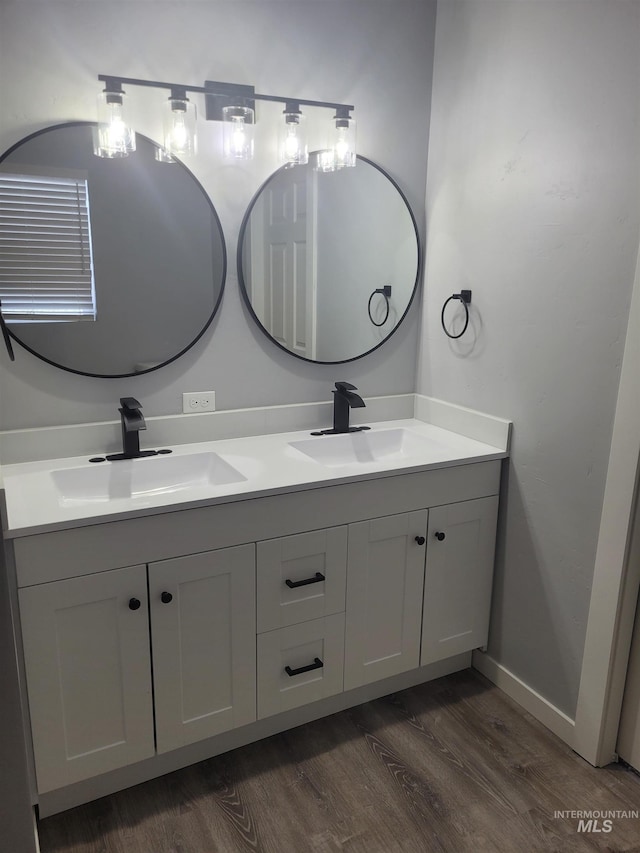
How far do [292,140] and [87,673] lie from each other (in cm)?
177

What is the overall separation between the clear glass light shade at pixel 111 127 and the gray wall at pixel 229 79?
0.05 m

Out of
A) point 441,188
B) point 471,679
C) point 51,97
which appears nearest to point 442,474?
point 471,679

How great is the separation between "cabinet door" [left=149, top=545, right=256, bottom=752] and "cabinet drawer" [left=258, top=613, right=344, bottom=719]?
5 cm

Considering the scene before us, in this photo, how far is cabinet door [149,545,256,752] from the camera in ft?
5.69

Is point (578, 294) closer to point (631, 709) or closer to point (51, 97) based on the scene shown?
point (631, 709)

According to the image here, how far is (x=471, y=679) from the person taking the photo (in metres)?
2.37

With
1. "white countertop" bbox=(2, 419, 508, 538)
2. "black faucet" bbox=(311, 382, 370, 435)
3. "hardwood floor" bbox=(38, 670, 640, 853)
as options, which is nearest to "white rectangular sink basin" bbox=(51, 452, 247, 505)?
"white countertop" bbox=(2, 419, 508, 538)

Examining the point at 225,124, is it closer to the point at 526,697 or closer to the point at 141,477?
the point at 141,477

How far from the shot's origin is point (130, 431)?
1.98m

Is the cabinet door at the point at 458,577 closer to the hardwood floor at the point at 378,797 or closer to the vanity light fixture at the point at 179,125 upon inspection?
the hardwood floor at the point at 378,797

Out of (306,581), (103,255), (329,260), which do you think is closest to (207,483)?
(306,581)

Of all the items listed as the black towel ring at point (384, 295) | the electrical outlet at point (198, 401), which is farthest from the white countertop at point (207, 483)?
the black towel ring at point (384, 295)

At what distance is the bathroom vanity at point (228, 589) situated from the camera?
1623mm

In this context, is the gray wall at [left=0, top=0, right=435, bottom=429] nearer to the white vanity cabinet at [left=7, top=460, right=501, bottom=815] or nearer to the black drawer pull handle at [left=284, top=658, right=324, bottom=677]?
the white vanity cabinet at [left=7, top=460, right=501, bottom=815]
